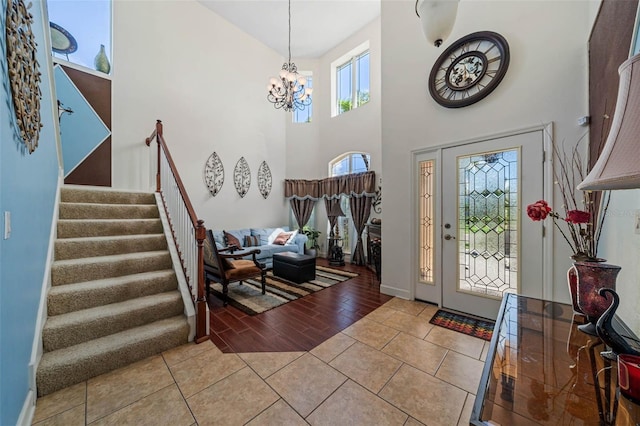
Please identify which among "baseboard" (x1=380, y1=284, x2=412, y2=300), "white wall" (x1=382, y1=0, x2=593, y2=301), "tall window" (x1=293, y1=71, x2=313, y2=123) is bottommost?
"baseboard" (x1=380, y1=284, x2=412, y2=300)

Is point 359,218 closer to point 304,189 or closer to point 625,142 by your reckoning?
point 304,189

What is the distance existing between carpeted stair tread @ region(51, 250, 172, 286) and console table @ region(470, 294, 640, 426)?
9.74 ft

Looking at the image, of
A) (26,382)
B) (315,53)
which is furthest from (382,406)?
(315,53)

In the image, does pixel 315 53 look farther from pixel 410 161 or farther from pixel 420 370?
pixel 420 370

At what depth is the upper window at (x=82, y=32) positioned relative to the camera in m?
3.58

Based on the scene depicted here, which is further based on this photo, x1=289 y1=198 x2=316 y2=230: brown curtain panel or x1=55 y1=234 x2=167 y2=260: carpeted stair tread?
x1=289 y1=198 x2=316 y2=230: brown curtain panel

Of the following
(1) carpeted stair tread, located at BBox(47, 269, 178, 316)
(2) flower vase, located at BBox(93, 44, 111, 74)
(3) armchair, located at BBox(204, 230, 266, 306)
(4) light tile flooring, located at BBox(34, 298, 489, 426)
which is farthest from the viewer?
(2) flower vase, located at BBox(93, 44, 111, 74)

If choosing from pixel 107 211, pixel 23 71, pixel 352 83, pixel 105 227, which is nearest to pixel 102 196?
pixel 107 211

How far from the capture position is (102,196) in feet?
10.3

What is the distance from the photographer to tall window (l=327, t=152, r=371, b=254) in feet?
19.0

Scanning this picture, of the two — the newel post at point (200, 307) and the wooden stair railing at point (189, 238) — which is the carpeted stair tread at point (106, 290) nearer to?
the wooden stair railing at point (189, 238)

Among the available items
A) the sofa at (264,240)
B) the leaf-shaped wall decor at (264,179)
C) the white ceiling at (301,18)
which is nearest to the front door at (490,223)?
the sofa at (264,240)

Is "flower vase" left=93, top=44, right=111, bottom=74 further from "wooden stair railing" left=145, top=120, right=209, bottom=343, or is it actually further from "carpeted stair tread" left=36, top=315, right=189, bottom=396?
"carpeted stair tread" left=36, top=315, right=189, bottom=396

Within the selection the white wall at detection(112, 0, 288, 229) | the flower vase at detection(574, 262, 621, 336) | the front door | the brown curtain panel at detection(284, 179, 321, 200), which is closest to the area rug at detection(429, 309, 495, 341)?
the front door
